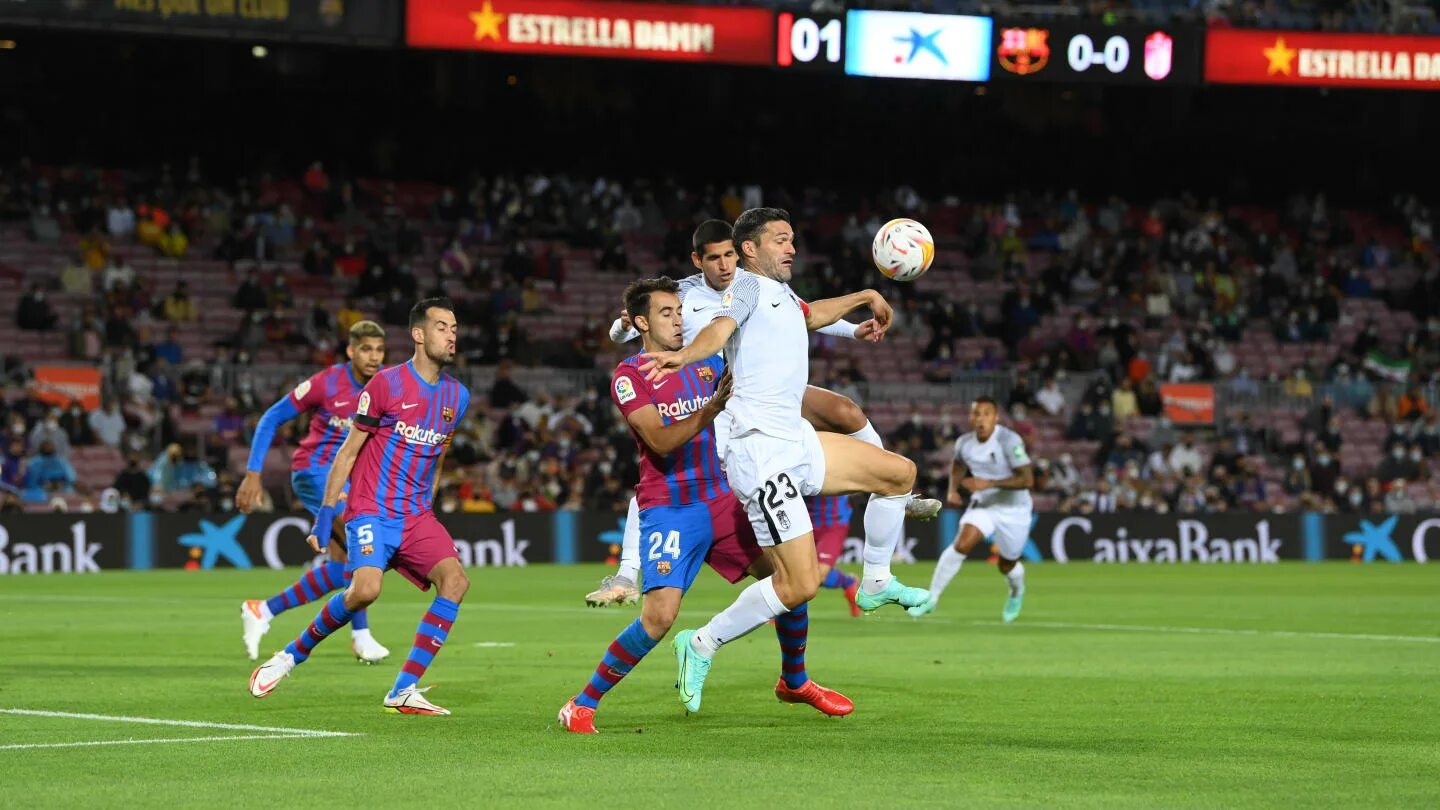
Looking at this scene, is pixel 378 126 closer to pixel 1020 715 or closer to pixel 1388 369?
pixel 1388 369

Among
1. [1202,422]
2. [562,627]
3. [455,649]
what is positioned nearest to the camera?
[455,649]

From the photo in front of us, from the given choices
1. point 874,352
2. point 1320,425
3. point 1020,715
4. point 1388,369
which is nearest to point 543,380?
point 874,352

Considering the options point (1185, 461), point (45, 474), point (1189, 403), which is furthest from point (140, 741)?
point (1189, 403)

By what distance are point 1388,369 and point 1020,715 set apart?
29.9 meters

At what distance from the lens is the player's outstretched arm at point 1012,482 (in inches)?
784

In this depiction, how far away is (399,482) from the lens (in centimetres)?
1124

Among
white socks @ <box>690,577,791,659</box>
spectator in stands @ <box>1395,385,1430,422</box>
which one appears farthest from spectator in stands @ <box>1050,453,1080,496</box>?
white socks @ <box>690,577,791,659</box>

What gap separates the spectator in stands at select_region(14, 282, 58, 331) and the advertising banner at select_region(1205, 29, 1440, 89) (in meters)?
21.5

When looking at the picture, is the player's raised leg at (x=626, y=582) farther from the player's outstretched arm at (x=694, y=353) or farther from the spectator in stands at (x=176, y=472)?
the spectator in stands at (x=176, y=472)

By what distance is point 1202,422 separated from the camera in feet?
117

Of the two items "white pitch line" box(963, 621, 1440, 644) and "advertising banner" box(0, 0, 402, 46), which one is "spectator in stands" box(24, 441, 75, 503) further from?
"white pitch line" box(963, 621, 1440, 644)

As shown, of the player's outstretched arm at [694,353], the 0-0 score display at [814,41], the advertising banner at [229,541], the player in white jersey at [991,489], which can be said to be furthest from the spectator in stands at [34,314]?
the player's outstretched arm at [694,353]

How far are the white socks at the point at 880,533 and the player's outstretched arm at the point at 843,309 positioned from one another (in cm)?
104

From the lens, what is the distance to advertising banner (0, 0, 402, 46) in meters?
30.0
